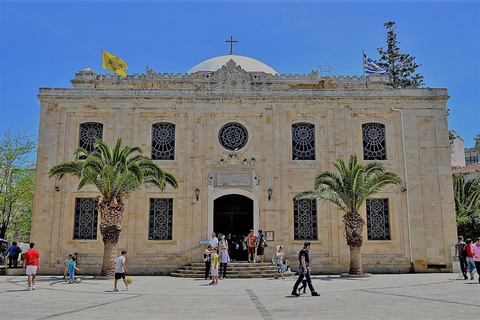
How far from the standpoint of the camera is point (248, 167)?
2066cm

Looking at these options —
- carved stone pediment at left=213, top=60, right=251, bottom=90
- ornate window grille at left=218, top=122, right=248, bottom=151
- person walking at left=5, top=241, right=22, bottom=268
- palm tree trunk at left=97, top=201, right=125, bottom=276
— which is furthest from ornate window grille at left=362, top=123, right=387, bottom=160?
person walking at left=5, top=241, right=22, bottom=268

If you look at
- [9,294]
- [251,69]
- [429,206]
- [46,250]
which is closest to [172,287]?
[9,294]

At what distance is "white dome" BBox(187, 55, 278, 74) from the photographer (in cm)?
2700

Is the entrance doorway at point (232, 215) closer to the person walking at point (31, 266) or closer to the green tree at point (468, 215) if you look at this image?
the person walking at point (31, 266)

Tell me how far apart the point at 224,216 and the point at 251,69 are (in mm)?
10105

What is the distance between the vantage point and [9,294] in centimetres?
1212

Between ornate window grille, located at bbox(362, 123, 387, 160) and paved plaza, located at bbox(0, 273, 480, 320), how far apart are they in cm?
768

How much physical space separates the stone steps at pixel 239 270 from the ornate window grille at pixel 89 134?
741cm

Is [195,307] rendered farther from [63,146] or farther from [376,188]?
[63,146]

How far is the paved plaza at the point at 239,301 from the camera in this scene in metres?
8.55

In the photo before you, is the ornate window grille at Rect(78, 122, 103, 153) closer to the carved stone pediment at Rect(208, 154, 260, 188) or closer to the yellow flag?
the yellow flag

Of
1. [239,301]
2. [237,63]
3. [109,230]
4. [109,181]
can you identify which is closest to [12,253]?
[109,230]

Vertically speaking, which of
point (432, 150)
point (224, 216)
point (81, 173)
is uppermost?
point (432, 150)

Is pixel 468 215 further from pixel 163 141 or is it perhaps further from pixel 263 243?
pixel 163 141
